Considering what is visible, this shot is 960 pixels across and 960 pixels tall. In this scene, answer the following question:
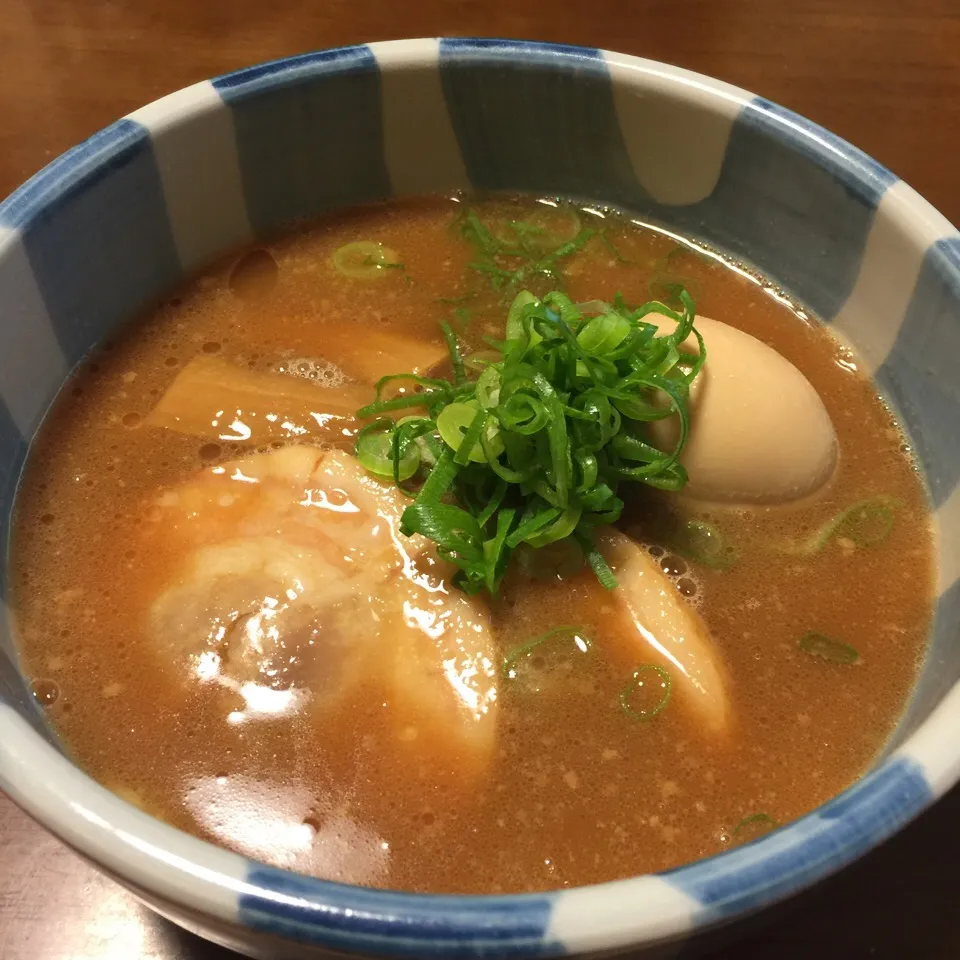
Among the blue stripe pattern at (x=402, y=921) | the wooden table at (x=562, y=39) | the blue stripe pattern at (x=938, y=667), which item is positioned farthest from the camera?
the wooden table at (x=562, y=39)

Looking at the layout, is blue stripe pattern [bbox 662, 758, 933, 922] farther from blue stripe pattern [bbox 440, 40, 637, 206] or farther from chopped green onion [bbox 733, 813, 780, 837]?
blue stripe pattern [bbox 440, 40, 637, 206]

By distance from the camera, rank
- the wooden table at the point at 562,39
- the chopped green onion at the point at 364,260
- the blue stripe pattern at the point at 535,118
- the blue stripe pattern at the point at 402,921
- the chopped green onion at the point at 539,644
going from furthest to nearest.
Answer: the wooden table at the point at 562,39, the chopped green onion at the point at 364,260, the blue stripe pattern at the point at 535,118, the chopped green onion at the point at 539,644, the blue stripe pattern at the point at 402,921

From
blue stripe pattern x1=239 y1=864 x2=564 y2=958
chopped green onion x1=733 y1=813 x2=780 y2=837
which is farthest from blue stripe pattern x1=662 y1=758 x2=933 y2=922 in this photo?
chopped green onion x1=733 y1=813 x2=780 y2=837

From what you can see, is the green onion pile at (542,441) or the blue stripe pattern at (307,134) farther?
the blue stripe pattern at (307,134)

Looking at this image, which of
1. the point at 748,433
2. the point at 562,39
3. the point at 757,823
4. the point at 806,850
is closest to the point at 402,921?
the point at 806,850

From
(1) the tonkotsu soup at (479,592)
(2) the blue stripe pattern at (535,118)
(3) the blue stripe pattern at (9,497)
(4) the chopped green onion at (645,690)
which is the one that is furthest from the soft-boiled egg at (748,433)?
(3) the blue stripe pattern at (9,497)

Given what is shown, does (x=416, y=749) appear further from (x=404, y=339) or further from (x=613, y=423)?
(x=404, y=339)

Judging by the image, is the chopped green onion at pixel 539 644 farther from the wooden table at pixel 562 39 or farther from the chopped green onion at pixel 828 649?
the wooden table at pixel 562 39
